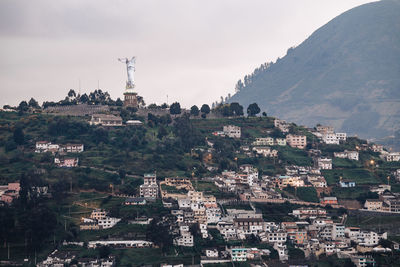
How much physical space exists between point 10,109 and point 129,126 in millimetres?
19629

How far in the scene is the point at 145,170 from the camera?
86.6 meters

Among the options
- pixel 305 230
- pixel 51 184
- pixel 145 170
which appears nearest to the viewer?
pixel 305 230

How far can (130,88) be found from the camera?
4432 inches

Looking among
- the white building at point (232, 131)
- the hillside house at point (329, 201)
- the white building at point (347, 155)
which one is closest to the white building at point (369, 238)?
the hillside house at point (329, 201)

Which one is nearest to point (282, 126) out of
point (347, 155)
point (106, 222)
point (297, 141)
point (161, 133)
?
point (297, 141)

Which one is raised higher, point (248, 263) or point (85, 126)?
point (85, 126)

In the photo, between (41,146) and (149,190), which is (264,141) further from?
(41,146)

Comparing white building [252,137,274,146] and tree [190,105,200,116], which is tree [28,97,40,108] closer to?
tree [190,105,200,116]

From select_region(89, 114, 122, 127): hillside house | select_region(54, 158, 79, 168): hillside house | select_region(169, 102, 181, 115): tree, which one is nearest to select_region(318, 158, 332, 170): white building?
select_region(169, 102, 181, 115): tree

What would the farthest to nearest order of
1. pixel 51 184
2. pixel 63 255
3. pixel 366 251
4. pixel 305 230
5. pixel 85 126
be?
pixel 85 126, pixel 51 184, pixel 305 230, pixel 366 251, pixel 63 255

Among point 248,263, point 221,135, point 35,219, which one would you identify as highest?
point 221,135

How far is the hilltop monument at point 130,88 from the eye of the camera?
111562 mm

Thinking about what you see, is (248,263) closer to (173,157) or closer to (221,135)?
(173,157)

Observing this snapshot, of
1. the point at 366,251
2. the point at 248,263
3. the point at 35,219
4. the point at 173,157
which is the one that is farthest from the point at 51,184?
the point at 366,251
